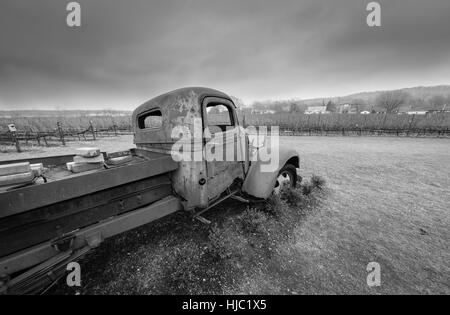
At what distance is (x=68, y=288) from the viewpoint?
2.03 meters

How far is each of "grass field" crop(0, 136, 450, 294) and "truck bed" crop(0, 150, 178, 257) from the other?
0.91 meters

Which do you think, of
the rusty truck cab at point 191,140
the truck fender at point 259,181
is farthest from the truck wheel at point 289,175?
the rusty truck cab at point 191,140

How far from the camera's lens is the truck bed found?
1382 millimetres

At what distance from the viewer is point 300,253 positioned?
2545 mm

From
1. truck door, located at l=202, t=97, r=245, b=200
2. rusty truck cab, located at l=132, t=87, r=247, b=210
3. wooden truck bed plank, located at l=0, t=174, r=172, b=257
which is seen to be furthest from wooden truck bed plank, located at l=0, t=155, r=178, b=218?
truck door, located at l=202, t=97, r=245, b=200

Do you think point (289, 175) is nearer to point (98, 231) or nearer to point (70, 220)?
point (98, 231)

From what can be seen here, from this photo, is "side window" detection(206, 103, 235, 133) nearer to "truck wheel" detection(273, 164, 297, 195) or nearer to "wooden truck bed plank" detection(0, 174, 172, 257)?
"wooden truck bed plank" detection(0, 174, 172, 257)

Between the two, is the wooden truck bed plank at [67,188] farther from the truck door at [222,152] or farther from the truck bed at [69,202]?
the truck door at [222,152]

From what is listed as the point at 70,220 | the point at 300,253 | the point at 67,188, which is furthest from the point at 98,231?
the point at 300,253

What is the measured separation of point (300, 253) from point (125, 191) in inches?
103

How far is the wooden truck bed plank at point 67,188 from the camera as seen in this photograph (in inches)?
51.0

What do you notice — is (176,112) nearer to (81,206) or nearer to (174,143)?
(174,143)

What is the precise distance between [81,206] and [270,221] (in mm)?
2778
